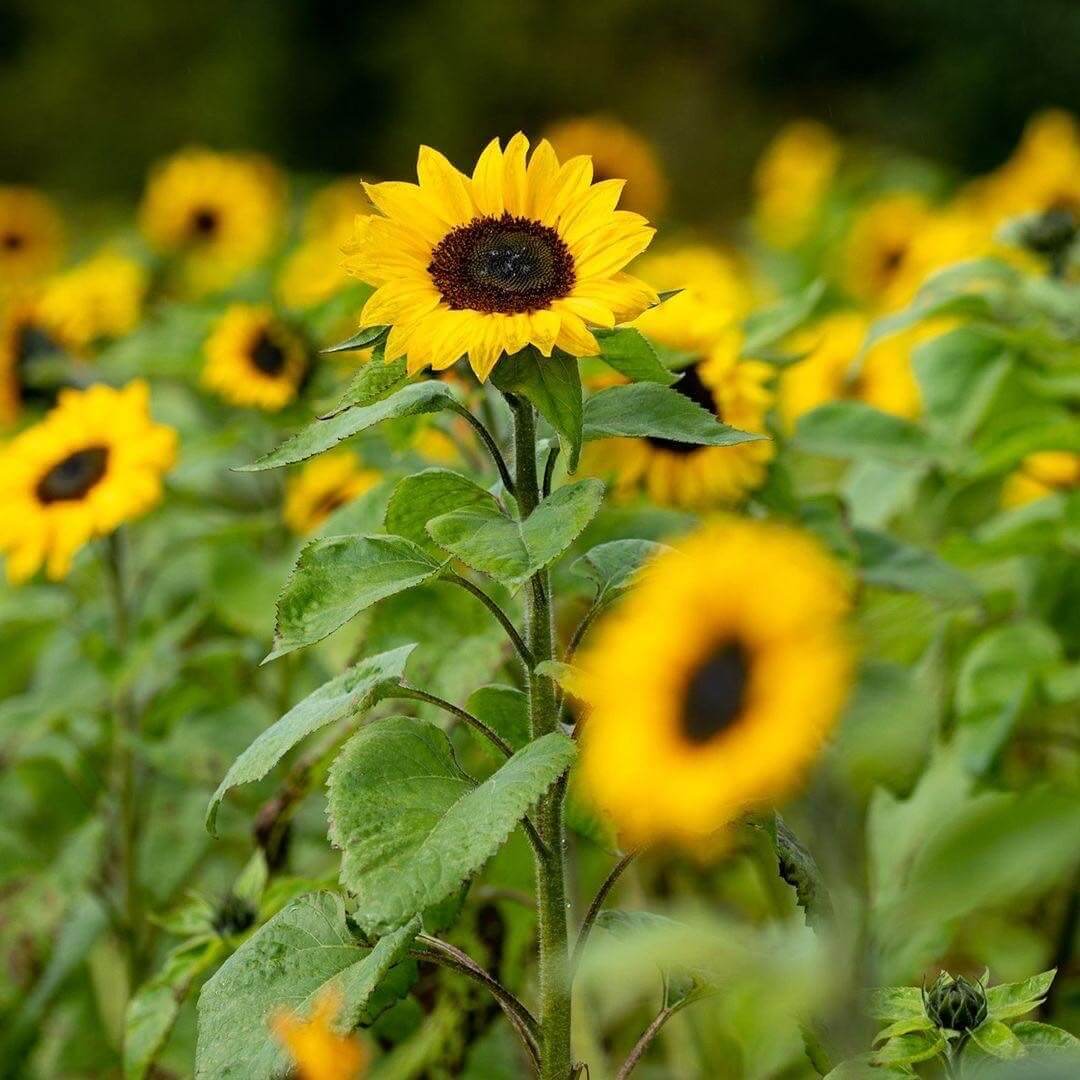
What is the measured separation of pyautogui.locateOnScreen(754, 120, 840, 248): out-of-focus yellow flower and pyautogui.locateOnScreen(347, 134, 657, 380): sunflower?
2258 millimetres

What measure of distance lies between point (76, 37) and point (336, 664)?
5777mm

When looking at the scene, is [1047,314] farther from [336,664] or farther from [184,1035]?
[184,1035]

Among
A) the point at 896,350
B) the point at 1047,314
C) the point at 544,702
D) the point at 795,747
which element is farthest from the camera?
A: the point at 896,350

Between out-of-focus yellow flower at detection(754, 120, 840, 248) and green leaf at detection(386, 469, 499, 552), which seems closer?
green leaf at detection(386, 469, 499, 552)

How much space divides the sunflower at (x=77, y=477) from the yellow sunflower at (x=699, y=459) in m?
0.37

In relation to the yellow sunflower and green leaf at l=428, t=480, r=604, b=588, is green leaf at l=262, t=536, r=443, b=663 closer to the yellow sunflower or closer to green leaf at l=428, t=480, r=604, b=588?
green leaf at l=428, t=480, r=604, b=588

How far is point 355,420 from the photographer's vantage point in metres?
0.72

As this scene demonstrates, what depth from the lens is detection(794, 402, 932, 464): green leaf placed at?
116 cm

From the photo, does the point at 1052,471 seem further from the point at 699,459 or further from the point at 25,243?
the point at 25,243

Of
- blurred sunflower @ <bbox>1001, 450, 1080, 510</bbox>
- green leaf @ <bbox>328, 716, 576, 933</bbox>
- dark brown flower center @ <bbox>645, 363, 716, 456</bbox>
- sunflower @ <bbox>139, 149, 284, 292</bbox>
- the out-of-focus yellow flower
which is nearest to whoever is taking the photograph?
green leaf @ <bbox>328, 716, 576, 933</bbox>

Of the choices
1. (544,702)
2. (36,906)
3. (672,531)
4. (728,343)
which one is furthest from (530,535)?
(36,906)

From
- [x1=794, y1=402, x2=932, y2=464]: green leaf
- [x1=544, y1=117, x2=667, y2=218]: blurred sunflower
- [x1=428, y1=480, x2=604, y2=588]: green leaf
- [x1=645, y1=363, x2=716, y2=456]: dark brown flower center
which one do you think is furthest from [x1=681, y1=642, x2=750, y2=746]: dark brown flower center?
[x1=544, y1=117, x2=667, y2=218]: blurred sunflower

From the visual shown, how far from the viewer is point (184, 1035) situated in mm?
1144

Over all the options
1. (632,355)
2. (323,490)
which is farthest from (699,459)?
(323,490)
